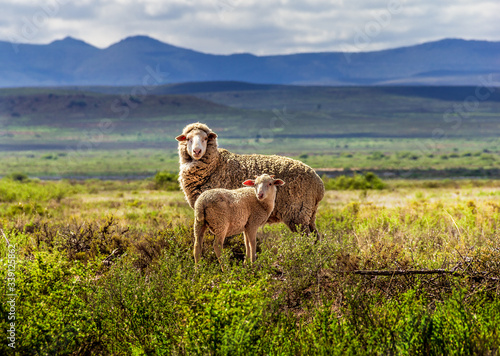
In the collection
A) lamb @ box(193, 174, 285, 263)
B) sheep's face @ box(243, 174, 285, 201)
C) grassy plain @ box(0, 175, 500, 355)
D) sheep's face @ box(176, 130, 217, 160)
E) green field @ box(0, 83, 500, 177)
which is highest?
sheep's face @ box(176, 130, 217, 160)

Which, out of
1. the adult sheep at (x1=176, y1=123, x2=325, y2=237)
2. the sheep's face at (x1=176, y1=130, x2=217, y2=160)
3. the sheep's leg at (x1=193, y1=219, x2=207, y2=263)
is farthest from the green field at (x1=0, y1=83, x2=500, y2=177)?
the sheep's leg at (x1=193, y1=219, x2=207, y2=263)

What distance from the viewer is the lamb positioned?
6.80m

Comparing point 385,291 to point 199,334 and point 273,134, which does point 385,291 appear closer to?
→ point 199,334

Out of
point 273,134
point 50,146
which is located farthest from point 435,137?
point 50,146

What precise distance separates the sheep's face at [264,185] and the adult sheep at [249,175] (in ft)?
3.65

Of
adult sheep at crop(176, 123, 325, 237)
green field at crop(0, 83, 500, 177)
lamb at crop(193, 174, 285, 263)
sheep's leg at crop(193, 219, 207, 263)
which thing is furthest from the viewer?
green field at crop(0, 83, 500, 177)

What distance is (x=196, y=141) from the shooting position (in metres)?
7.92

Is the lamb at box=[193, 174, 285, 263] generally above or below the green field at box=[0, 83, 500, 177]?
above

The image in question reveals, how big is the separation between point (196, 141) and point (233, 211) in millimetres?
1409

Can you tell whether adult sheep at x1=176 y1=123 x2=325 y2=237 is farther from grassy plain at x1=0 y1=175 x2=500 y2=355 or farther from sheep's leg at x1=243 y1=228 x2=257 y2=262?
sheep's leg at x1=243 y1=228 x2=257 y2=262

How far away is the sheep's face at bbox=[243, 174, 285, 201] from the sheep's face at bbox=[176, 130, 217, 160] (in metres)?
0.98

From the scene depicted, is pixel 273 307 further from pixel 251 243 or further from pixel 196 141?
pixel 196 141

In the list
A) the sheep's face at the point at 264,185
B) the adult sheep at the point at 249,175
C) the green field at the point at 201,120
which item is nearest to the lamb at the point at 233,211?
the sheep's face at the point at 264,185

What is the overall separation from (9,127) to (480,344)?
563ft
